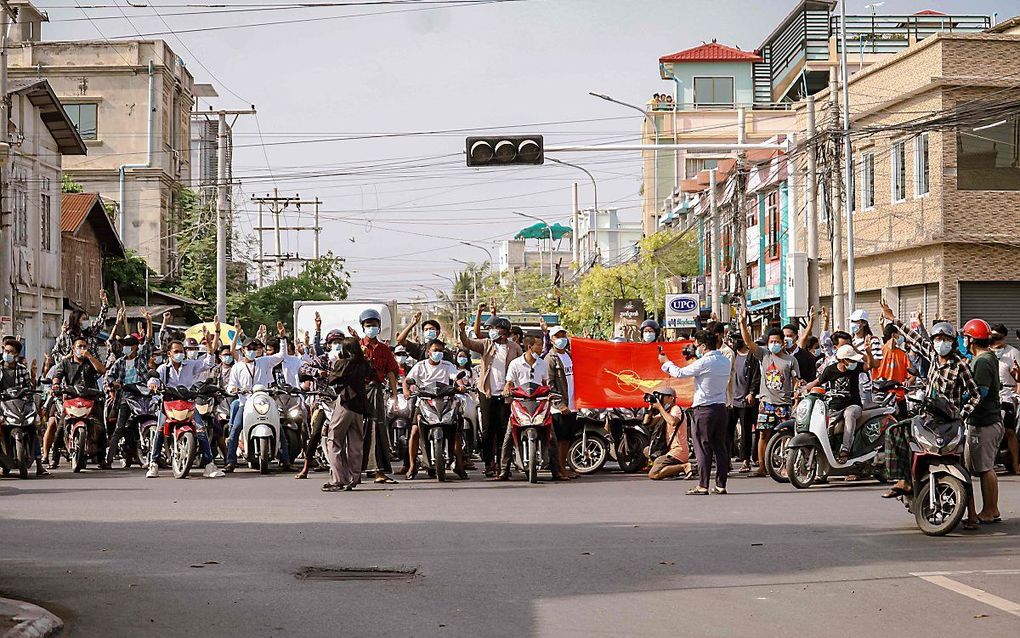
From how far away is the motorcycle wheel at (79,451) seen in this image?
18.8 metres

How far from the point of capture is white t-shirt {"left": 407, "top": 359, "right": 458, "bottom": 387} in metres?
17.6

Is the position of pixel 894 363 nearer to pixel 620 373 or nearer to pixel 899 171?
pixel 620 373

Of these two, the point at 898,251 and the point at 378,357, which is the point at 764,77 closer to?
the point at 898,251

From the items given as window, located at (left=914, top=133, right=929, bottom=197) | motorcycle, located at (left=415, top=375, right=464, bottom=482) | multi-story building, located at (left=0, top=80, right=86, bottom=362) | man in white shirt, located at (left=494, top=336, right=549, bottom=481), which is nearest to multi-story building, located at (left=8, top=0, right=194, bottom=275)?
multi-story building, located at (left=0, top=80, right=86, bottom=362)

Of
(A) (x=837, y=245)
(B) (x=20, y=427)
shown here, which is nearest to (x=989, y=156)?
(A) (x=837, y=245)

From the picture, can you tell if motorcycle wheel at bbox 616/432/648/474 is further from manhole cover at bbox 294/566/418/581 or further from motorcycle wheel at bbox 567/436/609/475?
manhole cover at bbox 294/566/418/581

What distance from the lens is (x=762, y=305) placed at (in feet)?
152

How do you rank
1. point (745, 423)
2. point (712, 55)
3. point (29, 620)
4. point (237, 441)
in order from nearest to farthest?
point (29, 620), point (745, 423), point (237, 441), point (712, 55)

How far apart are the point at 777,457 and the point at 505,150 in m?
10.0

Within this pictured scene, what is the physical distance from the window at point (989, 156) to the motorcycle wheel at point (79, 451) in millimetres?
21086

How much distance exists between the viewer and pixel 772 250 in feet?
150

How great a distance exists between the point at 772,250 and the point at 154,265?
91.6 feet

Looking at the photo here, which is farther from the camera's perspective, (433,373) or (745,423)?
(745,423)

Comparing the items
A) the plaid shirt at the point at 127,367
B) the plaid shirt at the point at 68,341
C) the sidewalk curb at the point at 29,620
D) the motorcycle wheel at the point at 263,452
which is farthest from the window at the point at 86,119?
the sidewalk curb at the point at 29,620
